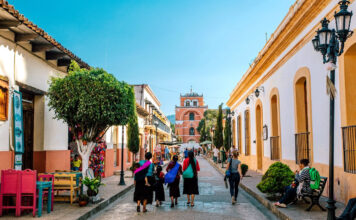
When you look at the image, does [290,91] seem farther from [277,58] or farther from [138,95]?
[138,95]

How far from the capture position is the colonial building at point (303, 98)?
354 inches

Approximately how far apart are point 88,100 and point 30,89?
2.07 metres

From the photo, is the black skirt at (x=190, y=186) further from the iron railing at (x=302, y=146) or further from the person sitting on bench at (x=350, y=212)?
the person sitting on bench at (x=350, y=212)

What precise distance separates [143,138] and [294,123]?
2239cm

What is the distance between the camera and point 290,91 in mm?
14070

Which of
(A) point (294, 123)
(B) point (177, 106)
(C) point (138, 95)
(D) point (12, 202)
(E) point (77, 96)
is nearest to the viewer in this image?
(D) point (12, 202)

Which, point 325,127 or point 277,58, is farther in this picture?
point 277,58

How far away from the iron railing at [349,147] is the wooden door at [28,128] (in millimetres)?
9158

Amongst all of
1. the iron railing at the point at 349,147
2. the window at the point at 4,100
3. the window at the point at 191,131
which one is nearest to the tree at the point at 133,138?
the window at the point at 4,100

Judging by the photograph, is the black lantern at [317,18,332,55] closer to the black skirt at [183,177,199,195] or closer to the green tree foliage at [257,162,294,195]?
the green tree foliage at [257,162,294,195]

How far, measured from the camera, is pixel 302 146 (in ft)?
41.2

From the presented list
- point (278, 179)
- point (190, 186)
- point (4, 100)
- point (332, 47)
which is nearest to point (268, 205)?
point (278, 179)

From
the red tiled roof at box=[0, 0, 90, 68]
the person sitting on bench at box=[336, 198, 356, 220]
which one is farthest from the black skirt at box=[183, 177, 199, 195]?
the red tiled roof at box=[0, 0, 90, 68]

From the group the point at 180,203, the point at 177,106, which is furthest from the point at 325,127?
the point at 177,106
